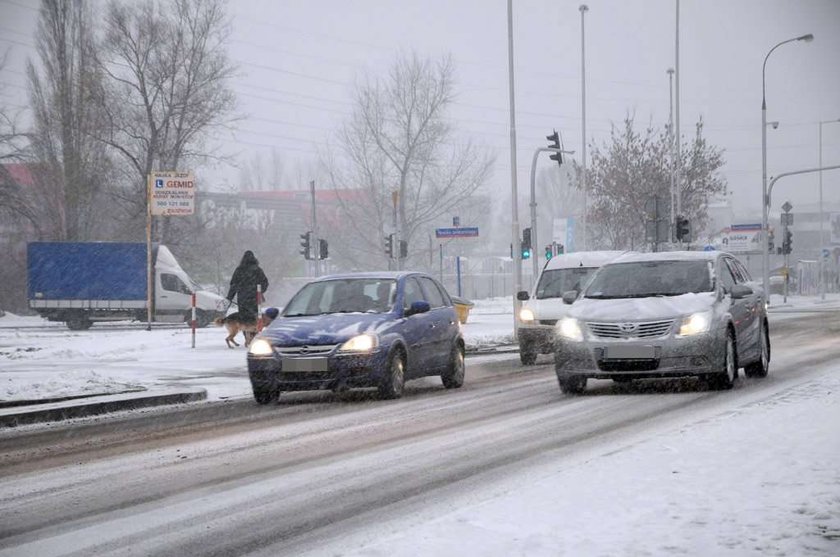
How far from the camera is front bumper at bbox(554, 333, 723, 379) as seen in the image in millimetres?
13984

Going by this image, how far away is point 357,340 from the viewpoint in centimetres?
1430

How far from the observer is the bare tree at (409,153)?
67.2 metres

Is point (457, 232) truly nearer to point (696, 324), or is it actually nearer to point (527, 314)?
point (527, 314)

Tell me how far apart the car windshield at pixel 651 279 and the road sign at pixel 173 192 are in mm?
20882

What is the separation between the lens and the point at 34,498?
7660 millimetres

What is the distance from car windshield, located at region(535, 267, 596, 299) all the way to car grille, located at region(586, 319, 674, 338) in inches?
282

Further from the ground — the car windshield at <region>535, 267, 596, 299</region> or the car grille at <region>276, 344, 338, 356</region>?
the car windshield at <region>535, 267, 596, 299</region>

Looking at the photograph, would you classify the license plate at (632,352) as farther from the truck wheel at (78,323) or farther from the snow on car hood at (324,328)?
the truck wheel at (78,323)

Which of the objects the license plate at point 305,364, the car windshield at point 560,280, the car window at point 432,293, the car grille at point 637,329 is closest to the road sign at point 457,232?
the car windshield at point 560,280

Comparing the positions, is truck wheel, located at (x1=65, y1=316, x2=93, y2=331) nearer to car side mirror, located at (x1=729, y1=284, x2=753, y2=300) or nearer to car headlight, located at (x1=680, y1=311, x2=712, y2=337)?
car side mirror, located at (x1=729, y1=284, x2=753, y2=300)

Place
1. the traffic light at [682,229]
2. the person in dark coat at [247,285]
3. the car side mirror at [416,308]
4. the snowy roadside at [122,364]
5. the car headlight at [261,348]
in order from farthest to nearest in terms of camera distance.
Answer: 1. the traffic light at [682,229]
2. the person in dark coat at [247,285]
3. the snowy roadside at [122,364]
4. the car side mirror at [416,308]
5. the car headlight at [261,348]

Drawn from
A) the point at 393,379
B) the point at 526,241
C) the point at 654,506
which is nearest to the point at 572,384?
the point at 393,379

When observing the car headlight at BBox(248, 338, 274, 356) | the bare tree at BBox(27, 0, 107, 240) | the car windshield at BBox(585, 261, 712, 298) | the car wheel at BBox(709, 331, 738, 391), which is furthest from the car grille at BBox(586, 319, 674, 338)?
the bare tree at BBox(27, 0, 107, 240)

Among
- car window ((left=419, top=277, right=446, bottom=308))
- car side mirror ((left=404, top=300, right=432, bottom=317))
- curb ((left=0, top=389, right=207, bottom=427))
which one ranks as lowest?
curb ((left=0, top=389, right=207, bottom=427))
